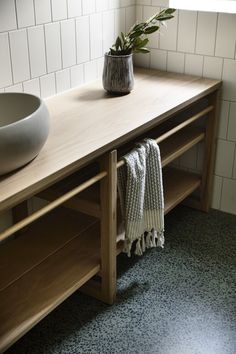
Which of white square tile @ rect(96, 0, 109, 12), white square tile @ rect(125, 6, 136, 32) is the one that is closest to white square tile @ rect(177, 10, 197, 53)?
white square tile @ rect(125, 6, 136, 32)

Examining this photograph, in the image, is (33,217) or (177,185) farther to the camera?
(177,185)

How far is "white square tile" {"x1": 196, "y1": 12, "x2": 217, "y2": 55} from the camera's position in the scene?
2182 millimetres

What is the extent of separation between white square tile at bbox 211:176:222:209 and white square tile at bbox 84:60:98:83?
814mm

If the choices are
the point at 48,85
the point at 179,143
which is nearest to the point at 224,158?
the point at 179,143

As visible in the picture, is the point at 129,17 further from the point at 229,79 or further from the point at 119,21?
the point at 229,79

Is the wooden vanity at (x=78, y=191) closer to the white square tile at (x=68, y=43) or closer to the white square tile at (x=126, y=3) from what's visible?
the white square tile at (x=68, y=43)

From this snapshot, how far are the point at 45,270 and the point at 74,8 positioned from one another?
1.06 meters

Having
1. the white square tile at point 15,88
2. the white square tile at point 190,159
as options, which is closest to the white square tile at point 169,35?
the white square tile at point 190,159

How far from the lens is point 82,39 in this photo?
6.75 feet

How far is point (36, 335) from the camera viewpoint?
1.71 meters

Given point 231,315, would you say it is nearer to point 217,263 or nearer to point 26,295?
point 217,263

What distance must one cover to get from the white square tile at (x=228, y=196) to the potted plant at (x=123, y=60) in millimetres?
779

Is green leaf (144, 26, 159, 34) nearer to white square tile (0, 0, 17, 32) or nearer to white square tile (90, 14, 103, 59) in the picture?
white square tile (90, 14, 103, 59)

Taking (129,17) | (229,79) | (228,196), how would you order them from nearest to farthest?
(229,79) < (129,17) < (228,196)
